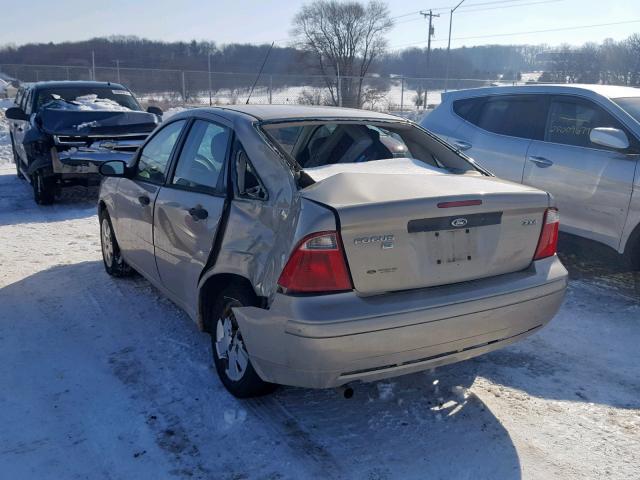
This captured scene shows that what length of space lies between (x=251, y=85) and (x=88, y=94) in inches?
651

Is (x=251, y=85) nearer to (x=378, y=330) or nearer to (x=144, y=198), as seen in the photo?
(x=144, y=198)

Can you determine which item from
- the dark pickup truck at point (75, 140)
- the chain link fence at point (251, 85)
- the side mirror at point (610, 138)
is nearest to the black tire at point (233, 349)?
the side mirror at point (610, 138)

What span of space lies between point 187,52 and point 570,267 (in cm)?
4258

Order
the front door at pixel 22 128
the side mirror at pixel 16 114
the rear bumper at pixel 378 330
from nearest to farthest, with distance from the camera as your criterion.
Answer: the rear bumper at pixel 378 330
the front door at pixel 22 128
the side mirror at pixel 16 114

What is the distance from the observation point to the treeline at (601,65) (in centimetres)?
2644

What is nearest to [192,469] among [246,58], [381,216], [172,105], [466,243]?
[381,216]

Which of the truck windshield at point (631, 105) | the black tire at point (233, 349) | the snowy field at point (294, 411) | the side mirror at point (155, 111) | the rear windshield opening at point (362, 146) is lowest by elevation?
the snowy field at point (294, 411)

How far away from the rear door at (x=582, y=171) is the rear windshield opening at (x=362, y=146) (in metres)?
1.95

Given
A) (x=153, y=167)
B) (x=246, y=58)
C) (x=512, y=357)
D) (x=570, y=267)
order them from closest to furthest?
(x=512, y=357), (x=153, y=167), (x=570, y=267), (x=246, y=58)

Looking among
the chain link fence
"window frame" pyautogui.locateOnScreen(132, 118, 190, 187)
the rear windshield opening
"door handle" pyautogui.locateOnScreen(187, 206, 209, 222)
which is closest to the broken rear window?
the rear windshield opening

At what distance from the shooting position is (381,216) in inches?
109

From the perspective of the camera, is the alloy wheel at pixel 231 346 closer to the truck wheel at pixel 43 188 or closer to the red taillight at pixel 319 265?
the red taillight at pixel 319 265

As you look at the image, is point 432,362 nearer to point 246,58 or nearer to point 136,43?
point 246,58

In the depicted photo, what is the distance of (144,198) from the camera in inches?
173
